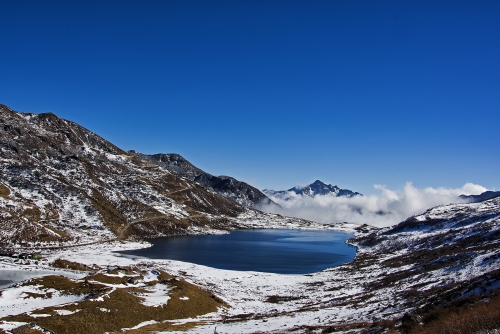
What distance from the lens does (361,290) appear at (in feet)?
237

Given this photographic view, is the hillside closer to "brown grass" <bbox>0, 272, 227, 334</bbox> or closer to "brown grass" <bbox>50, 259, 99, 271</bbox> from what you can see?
"brown grass" <bbox>0, 272, 227, 334</bbox>

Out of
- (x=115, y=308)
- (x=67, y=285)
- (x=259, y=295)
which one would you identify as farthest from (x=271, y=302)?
(x=67, y=285)

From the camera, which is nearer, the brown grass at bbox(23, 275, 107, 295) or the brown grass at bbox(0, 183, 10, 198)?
the brown grass at bbox(23, 275, 107, 295)

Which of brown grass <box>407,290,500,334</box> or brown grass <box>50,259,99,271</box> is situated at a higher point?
brown grass <box>407,290,500,334</box>

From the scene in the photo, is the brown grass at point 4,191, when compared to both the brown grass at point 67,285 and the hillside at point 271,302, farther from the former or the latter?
the brown grass at point 67,285

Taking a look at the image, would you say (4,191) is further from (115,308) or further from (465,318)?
(465,318)

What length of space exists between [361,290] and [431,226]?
405 ft

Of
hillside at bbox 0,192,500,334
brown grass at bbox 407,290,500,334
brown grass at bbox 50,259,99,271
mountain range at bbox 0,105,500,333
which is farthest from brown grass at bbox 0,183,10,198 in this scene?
brown grass at bbox 407,290,500,334

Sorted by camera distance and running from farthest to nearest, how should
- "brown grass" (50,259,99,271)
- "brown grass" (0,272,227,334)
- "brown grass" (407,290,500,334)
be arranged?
"brown grass" (50,259,99,271) < "brown grass" (0,272,227,334) < "brown grass" (407,290,500,334)

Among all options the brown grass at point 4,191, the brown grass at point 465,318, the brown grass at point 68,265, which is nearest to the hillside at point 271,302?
the brown grass at point 465,318

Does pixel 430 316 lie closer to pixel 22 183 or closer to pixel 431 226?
pixel 431 226

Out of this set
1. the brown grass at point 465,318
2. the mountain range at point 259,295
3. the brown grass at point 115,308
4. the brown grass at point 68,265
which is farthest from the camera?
the brown grass at point 68,265

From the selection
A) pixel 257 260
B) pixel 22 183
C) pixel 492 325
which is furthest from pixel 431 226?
pixel 22 183

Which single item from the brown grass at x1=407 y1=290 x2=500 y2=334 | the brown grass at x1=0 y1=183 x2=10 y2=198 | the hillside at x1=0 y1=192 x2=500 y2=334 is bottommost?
the hillside at x1=0 y1=192 x2=500 y2=334
